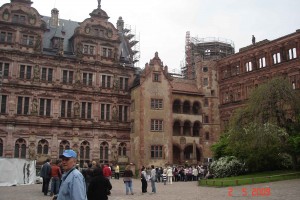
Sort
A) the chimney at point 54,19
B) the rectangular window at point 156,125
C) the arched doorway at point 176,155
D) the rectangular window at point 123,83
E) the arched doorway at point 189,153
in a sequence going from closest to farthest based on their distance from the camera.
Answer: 1. the rectangular window at point 156,125
2. the rectangular window at point 123,83
3. the chimney at point 54,19
4. the arched doorway at point 176,155
5. the arched doorway at point 189,153

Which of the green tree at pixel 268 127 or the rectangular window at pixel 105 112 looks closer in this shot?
the green tree at pixel 268 127

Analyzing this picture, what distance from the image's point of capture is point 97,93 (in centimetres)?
4931

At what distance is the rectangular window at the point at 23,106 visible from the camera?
44.8m

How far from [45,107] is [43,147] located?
505 centimetres

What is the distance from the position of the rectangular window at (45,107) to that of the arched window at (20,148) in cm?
415

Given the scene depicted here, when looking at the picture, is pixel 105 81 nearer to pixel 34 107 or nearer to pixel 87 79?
pixel 87 79

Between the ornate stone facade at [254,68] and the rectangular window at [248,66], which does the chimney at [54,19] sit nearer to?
the ornate stone facade at [254,68]

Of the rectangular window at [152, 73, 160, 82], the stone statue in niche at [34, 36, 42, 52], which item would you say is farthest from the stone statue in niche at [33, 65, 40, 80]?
the rectangular window at [152, 73, 160, 82]

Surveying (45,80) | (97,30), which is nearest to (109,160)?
(45,80)

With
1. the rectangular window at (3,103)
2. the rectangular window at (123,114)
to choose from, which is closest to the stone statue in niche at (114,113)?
the rectangular window at (123,114)

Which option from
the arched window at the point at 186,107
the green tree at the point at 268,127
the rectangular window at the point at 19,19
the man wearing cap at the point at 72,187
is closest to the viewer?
the man wearing cap at the point at 72,187

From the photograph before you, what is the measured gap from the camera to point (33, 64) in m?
46.0

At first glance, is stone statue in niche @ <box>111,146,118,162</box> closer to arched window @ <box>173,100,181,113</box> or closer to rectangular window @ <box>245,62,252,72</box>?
arched window @ <box>173,100,181,113</box>

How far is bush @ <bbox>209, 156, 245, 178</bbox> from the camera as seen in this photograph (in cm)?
3644
